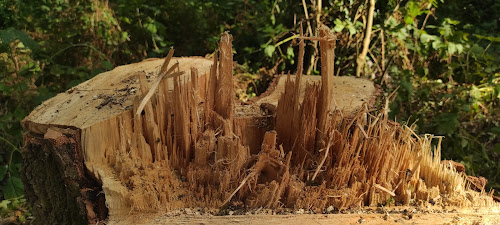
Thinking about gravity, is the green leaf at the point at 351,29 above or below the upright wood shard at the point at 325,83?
above

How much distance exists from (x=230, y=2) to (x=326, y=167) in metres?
3.32

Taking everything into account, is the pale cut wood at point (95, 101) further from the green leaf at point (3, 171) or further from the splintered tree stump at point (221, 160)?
the green leaf at point (3, 171)

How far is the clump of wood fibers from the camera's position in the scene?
5.31 feet

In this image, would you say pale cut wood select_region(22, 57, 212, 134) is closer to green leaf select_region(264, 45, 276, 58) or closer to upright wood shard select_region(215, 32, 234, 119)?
upright wood shard select_region(215, 32, 234, 119)

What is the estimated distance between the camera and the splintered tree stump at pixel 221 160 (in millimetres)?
1605

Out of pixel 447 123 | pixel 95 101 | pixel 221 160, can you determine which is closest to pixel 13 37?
pixel 95 101

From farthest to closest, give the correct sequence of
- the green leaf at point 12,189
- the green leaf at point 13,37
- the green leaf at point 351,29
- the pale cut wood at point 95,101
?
the green leaf at point 351,29, the green leaf at point 13,37, the green leaf at point 12,189, the pale cut wood at point 95,101

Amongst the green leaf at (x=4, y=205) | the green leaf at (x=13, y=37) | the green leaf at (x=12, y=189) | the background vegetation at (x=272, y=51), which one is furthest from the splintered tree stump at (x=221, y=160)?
the background vegetation at (x=272, y=51)

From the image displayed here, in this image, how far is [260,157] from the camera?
1.66 metres

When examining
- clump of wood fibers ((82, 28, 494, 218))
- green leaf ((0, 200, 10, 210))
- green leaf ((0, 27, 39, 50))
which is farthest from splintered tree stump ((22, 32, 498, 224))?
green leaf ((0, 27, 39, 50))

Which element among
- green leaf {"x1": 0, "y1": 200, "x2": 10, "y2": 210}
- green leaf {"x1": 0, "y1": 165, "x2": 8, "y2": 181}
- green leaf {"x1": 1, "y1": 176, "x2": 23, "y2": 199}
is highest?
green leaf {"x1": 0, "y1": 165, "x2": 8, "y2": 181}

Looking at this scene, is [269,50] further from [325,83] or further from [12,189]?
[12,189]

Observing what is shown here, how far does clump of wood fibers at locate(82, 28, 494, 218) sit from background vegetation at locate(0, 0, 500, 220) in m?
1.78

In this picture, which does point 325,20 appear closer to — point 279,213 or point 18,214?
point 279,213
